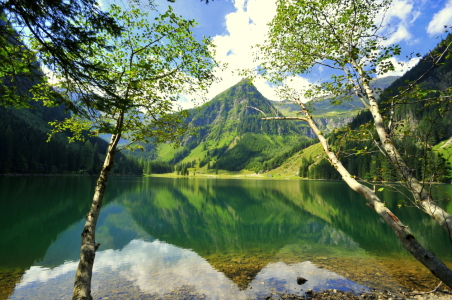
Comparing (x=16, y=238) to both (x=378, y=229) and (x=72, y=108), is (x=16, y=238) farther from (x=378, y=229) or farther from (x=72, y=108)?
(x=378, y=229)

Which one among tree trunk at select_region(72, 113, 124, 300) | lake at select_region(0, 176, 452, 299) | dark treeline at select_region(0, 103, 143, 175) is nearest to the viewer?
tree trunk at select_region(72, 113, 124, 300)

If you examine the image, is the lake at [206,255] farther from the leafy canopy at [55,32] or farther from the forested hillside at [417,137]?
the leafy canopy at [55,32]

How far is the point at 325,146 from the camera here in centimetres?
762

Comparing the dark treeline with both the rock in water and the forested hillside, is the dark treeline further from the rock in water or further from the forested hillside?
the forested hillside

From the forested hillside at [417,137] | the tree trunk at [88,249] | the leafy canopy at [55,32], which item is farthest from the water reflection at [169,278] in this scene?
the leafy canopy at [55,32]

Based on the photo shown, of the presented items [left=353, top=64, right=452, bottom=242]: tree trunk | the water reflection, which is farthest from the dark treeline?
[left=353, top=64, right=452, bottom=242]: tree trunk

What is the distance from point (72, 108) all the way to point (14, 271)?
49.7ft

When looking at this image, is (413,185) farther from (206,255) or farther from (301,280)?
(206,255)

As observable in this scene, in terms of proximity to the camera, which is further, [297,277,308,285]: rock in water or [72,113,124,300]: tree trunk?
[297,277,308,285]: rock in water

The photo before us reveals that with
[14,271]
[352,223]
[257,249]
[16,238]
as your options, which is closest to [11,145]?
[16,238]

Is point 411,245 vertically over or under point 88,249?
over

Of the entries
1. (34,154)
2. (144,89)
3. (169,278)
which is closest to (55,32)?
(144,89)

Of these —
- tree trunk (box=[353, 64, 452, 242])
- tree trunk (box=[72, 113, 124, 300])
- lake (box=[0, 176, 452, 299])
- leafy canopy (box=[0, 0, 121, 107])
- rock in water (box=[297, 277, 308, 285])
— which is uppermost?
leafy canopy (box=[0, 0, 121, 107])

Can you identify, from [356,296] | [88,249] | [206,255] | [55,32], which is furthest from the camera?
[206,255]
